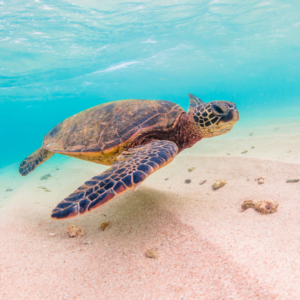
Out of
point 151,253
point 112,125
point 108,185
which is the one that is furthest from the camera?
point 112,125

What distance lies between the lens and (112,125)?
11.2ft

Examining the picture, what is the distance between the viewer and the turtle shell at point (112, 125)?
10.7 feet

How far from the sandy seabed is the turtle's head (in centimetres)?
115

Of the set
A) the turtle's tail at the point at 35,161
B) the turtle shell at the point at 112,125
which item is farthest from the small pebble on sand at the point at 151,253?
the turtle's tail at the point at 35,161

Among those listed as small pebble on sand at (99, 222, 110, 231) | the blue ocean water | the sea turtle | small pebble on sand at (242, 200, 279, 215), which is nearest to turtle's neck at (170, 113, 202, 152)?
the sea turtle

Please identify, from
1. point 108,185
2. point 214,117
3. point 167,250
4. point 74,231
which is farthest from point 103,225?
point 214,117

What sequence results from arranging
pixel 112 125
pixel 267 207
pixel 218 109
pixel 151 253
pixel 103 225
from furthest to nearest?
pixel 112 125
pixel 218 109
pixel 103 225
pixel 267 207
pixel 151 253

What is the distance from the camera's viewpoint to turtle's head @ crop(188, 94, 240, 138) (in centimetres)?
315

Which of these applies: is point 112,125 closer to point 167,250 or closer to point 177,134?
point 177,134

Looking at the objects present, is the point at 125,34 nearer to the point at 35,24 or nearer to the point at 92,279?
the point at 35,24

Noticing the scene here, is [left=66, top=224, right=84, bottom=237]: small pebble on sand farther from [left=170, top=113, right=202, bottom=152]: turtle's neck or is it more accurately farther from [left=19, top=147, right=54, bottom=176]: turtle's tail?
[left=19, top=147, right=54, bottom=176]: turtle's tail

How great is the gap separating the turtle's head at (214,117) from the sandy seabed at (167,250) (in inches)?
45.2

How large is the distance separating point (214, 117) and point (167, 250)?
2.52 meters

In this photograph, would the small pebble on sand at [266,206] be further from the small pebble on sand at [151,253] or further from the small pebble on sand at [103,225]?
the small pebble on sand at [103,225]
